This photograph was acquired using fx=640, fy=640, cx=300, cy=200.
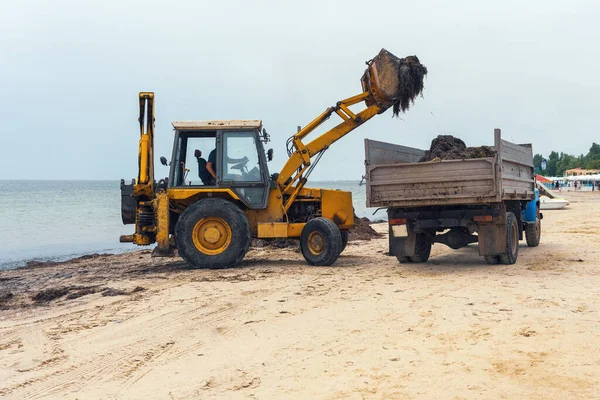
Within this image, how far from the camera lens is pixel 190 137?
1214cm

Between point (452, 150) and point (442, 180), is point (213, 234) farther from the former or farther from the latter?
point (452, 150)

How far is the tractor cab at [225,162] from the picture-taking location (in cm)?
1195

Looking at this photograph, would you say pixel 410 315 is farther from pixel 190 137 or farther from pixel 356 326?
pixel 190 137

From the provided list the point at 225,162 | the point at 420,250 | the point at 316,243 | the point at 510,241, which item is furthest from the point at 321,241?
the point at 510,241

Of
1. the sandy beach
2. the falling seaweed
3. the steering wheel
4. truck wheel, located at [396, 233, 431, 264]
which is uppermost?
the falling seaweed

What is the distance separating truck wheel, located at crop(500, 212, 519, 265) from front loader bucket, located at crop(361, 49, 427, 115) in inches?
116

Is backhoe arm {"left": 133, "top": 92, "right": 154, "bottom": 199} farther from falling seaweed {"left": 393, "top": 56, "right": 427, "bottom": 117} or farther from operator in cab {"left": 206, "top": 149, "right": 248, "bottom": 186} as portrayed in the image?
falling seaweed {"left": 393, "top": 56, "right": 427, "bottom": 117}

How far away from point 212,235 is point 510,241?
5.25 meters

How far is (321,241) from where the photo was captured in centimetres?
1180

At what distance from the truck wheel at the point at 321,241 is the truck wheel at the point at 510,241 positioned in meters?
2.88

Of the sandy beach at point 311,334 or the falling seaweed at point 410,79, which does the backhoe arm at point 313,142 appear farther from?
the sandy beach at point 311,334

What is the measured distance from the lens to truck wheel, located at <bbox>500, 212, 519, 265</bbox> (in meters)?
10.7

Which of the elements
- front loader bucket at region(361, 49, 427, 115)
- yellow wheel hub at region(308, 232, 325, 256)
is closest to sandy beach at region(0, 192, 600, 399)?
yellow wheel hub at region(308, 232, 325, 256)

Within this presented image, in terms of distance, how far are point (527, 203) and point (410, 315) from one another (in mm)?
7813
